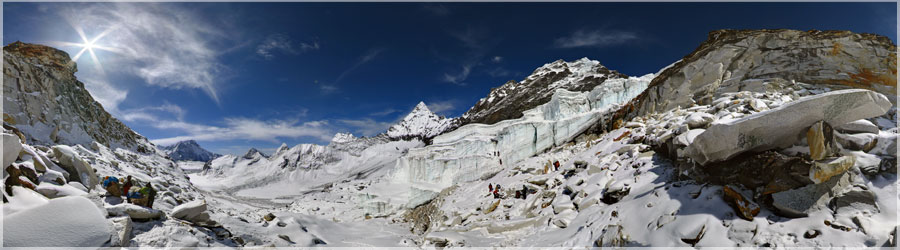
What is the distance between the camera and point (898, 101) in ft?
25.9

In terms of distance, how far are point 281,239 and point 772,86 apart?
649 inches

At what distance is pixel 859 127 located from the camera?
17.4 ft

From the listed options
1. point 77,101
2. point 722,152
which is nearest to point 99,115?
point 77,101

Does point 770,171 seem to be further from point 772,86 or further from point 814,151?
point 772,86

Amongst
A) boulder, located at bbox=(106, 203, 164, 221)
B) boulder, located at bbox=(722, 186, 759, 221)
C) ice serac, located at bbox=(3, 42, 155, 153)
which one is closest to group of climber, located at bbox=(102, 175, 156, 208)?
boulder, located at bbox=(106, 203, 164, 221)

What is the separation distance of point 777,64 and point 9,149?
801 inches

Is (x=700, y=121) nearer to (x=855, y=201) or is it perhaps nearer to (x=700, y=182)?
(x=700, y=182)

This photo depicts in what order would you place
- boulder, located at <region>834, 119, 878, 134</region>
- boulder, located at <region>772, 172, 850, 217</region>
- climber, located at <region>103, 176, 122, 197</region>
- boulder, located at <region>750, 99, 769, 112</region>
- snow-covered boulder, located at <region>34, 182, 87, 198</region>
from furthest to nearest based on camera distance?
boulder, located at <region>750, 99, 769, 112</region>
climber, located at <region>103, 176, 122, 197</region>
boulder, located at <region>834, 119, 878, 134</region>
boulder, located at <region>772, 172, 850, 217</region>
snow-covered boulder, located at <region>34, 182, 87, 198</region>

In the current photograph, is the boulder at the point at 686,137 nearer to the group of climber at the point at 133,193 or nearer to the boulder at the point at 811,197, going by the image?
the boulder at the point at 811,197

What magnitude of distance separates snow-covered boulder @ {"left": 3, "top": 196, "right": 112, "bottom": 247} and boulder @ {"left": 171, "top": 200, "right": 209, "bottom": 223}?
59.6 inches

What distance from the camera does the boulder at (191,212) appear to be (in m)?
5.64

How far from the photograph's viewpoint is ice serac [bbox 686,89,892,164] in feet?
15.1

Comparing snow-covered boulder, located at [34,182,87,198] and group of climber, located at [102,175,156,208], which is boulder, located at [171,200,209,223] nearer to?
group of climber, located at [102,175,156,208]

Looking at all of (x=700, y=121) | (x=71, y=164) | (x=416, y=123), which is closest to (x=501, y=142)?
(x=700, y=121)
